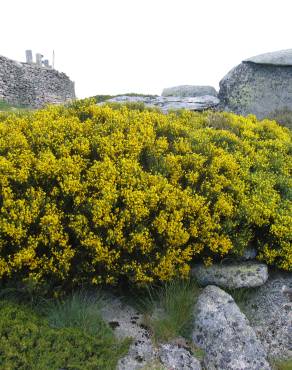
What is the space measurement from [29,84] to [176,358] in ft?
90.2

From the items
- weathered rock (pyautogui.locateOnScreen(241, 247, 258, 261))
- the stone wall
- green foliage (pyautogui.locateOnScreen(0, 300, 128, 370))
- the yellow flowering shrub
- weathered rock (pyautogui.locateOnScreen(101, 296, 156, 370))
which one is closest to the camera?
green foliage (pyautogui.locateOnScreen(0, 300, 128, 370))

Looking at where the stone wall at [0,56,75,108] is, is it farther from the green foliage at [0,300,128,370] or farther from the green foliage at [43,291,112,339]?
the green foliage at [0,300,128,370]

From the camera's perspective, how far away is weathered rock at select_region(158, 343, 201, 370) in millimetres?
5484

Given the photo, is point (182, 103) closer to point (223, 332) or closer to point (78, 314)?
point (223, 332)

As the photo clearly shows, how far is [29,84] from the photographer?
30.0 m

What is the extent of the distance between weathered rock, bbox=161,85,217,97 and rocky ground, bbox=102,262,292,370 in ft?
74.0

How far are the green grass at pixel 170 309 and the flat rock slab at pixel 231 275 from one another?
0.83 feet

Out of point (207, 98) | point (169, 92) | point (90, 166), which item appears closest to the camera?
point (90, 166)

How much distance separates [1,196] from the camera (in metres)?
5.98

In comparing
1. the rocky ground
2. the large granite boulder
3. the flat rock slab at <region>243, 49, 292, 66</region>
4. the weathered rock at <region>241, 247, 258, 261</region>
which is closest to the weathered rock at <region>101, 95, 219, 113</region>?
the large granite boulder

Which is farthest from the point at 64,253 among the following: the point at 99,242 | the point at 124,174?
the point at 124,174

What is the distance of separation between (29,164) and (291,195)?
4.66m

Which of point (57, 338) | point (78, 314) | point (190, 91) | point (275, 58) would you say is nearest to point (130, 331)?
point (78, 314)

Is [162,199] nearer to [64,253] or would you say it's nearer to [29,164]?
[64,253]
